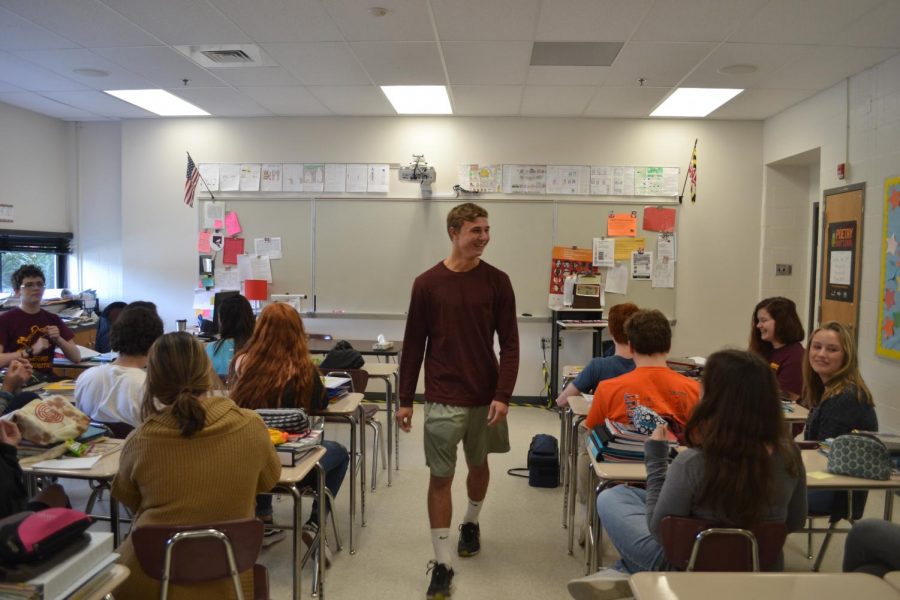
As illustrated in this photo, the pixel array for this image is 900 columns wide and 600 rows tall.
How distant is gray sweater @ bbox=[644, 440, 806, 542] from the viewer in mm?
1628

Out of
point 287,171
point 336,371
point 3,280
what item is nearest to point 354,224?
point 287,171

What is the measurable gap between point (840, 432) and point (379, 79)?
4021mm

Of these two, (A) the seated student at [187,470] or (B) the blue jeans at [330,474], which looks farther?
(B) the blue jeans at [330,474]

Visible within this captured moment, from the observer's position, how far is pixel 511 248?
6.07 meters

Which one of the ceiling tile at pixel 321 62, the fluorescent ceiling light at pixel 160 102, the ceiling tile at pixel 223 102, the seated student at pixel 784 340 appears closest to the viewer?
the seated student at pixel 784 340

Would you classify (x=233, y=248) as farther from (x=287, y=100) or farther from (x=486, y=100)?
(x=486, y=100)

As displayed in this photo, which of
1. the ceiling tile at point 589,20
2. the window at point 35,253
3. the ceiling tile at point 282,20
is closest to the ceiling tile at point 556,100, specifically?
the ceiling tile at point 589,20

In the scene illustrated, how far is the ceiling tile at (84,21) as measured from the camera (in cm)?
355

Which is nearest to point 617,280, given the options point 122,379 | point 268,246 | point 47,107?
point 268,246

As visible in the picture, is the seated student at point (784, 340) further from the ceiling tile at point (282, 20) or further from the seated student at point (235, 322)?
the ceiling tile at point (282, 20)

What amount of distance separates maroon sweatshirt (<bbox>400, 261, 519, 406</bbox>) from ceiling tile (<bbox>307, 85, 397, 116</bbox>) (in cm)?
312

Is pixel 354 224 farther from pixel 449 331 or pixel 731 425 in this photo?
pixel 731 425

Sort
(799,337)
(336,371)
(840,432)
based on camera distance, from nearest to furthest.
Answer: (840,432) → (799,337) → (336,371)

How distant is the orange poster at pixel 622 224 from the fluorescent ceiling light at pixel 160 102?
13.8 ft
